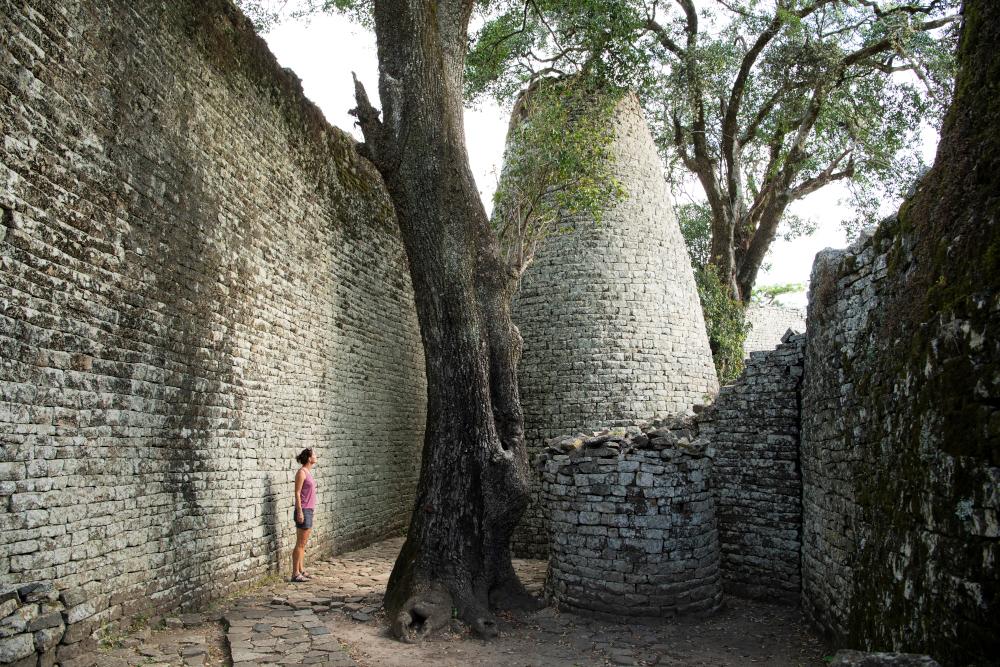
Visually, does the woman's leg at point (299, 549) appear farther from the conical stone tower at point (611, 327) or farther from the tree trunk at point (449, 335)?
the conical stone tower at point (611, 327)

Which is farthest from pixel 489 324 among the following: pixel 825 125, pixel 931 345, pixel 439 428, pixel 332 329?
pixel 825 125

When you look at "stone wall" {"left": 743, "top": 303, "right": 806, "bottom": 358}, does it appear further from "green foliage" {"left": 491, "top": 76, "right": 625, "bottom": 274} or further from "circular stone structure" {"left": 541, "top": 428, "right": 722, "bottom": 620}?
"circular stone structure" {"left": 541, "top": 428, "right": 722, "bottom": 620}

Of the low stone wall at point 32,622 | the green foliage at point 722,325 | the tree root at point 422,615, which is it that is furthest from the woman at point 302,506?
the green foliage at point 722,325

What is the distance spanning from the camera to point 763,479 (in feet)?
25.0

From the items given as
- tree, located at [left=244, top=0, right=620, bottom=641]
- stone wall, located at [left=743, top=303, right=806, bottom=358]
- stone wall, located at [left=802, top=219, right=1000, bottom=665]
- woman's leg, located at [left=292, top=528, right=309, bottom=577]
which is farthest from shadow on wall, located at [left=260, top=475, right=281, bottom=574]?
stone wall, located at [left=743, top=303, right=806, bottom=358]

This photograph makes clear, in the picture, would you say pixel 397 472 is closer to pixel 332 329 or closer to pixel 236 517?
pixel 332 329

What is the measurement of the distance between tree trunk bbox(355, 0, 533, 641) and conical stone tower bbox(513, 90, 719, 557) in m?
3.38

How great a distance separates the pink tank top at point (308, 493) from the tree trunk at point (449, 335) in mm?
1627

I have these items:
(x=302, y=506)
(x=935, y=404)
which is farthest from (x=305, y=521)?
(x=935, y=404)

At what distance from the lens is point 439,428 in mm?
7113

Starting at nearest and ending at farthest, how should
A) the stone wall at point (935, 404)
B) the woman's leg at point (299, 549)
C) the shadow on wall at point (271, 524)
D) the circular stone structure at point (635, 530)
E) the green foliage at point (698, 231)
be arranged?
the stone wall at point (935, 404) < the circular stone structure at point (635, 530) < the shadow on wall at point (271, 524) < the woman's leg at point (299, 549) < the green foliage at point (698, 231)

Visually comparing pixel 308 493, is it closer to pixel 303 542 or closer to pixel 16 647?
pixel 303 542

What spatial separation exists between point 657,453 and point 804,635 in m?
2.10

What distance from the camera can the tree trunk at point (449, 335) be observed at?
22.4 ft
